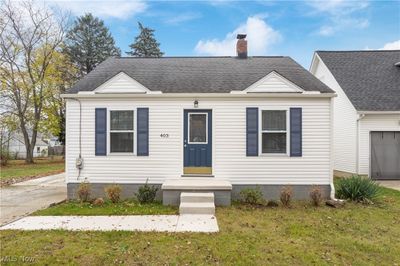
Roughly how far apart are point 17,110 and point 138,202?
20.5 meters

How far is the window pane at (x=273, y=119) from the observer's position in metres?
9.12

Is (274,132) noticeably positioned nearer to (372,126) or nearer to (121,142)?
(121,142)

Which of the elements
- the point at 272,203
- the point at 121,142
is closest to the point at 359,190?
the point at 272,203

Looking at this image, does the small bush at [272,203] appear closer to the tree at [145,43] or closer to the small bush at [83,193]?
the small bush at [83,193]

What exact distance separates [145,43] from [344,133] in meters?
30.9

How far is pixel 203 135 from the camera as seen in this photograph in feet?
30.5

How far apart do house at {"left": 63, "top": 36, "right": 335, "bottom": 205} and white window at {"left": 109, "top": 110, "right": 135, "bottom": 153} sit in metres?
0.03

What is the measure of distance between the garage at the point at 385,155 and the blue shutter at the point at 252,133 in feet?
24.0

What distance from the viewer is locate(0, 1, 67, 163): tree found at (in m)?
22.6

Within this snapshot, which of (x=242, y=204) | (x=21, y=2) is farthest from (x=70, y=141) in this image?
(x=21, y=2)

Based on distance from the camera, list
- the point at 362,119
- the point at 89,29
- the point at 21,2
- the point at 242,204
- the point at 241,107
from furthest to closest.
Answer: the point at 89,29 < the point at 21,2 < the point at 362,119 < the point at 241,107 < the point at 242,204

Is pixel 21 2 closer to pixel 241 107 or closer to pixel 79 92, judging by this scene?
pixel 79 92

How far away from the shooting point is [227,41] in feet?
76.8

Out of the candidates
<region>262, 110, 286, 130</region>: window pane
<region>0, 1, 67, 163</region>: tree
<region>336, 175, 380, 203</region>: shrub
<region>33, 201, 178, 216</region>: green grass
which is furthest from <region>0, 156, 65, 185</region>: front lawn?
<region>336, 175, 380, 203</region>: shrub
